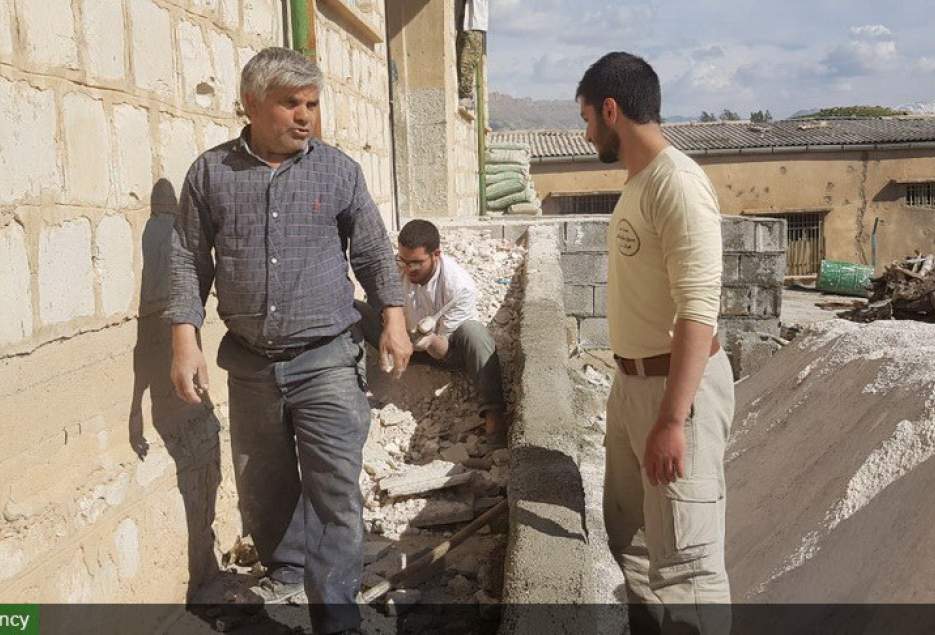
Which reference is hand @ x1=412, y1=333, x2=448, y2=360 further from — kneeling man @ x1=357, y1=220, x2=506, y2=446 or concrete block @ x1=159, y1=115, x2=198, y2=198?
concrete block @ x1=159, y1=115, x2=198, y2=198

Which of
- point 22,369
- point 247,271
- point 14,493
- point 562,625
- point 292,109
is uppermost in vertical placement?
point 292,109

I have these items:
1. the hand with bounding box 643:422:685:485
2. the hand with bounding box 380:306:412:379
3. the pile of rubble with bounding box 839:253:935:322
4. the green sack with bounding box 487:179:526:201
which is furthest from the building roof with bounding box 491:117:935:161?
the hand with bounding box 643:422:685:485

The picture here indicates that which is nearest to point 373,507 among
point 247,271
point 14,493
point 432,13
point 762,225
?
point 247,271

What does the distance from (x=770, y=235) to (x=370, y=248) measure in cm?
589

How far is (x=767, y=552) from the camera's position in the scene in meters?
3.65

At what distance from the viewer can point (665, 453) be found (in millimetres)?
2316

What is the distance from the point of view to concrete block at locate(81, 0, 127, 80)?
2.56 m

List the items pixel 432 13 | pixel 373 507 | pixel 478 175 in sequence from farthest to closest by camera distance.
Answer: pixel 478 175
pixel 432 13
pixel 373 507

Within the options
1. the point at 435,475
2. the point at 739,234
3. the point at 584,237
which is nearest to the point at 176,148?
the point at 435,475

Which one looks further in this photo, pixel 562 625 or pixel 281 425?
pixel 281 425

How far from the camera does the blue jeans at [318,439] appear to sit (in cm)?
272

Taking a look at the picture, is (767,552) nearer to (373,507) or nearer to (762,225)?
(373,507)

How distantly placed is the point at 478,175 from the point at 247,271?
10705 mm

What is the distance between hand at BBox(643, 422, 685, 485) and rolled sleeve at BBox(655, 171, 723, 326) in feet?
1.02
